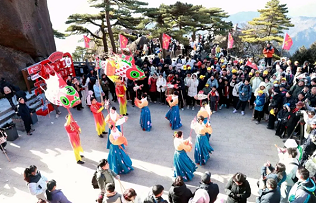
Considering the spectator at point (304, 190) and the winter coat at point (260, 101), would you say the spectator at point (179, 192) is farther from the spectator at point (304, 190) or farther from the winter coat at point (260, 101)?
the winter coat at point (260, 101)

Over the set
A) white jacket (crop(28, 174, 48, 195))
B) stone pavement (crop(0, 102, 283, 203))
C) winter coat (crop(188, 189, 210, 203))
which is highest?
winter coat (crop(188, 189, 210, 203))

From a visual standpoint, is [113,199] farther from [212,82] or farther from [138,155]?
[212,82]

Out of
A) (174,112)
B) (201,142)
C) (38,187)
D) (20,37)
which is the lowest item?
(174,112)

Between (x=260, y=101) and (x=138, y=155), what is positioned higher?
(x=260, y=101)

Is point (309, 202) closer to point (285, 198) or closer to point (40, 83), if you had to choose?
point (285, 198)

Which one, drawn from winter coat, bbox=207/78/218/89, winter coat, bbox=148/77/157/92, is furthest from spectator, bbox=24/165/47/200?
winter coat, bbox=207/78/218/89

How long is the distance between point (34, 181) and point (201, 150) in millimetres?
4009

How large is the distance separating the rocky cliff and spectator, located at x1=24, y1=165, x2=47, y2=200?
870 cm

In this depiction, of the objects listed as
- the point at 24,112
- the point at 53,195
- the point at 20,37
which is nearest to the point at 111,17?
the point at 20,37

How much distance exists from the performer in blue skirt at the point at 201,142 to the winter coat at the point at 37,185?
3.61m

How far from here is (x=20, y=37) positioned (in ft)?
39.6

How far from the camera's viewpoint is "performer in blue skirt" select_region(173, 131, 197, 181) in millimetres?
5305

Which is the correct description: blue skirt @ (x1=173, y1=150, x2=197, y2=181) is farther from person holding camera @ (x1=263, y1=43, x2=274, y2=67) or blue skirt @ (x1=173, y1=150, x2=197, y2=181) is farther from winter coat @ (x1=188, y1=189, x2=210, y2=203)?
person holding camera @ (x1=263, y1=43, x2=274, y2=67)

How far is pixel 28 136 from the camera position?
8.59 meters
